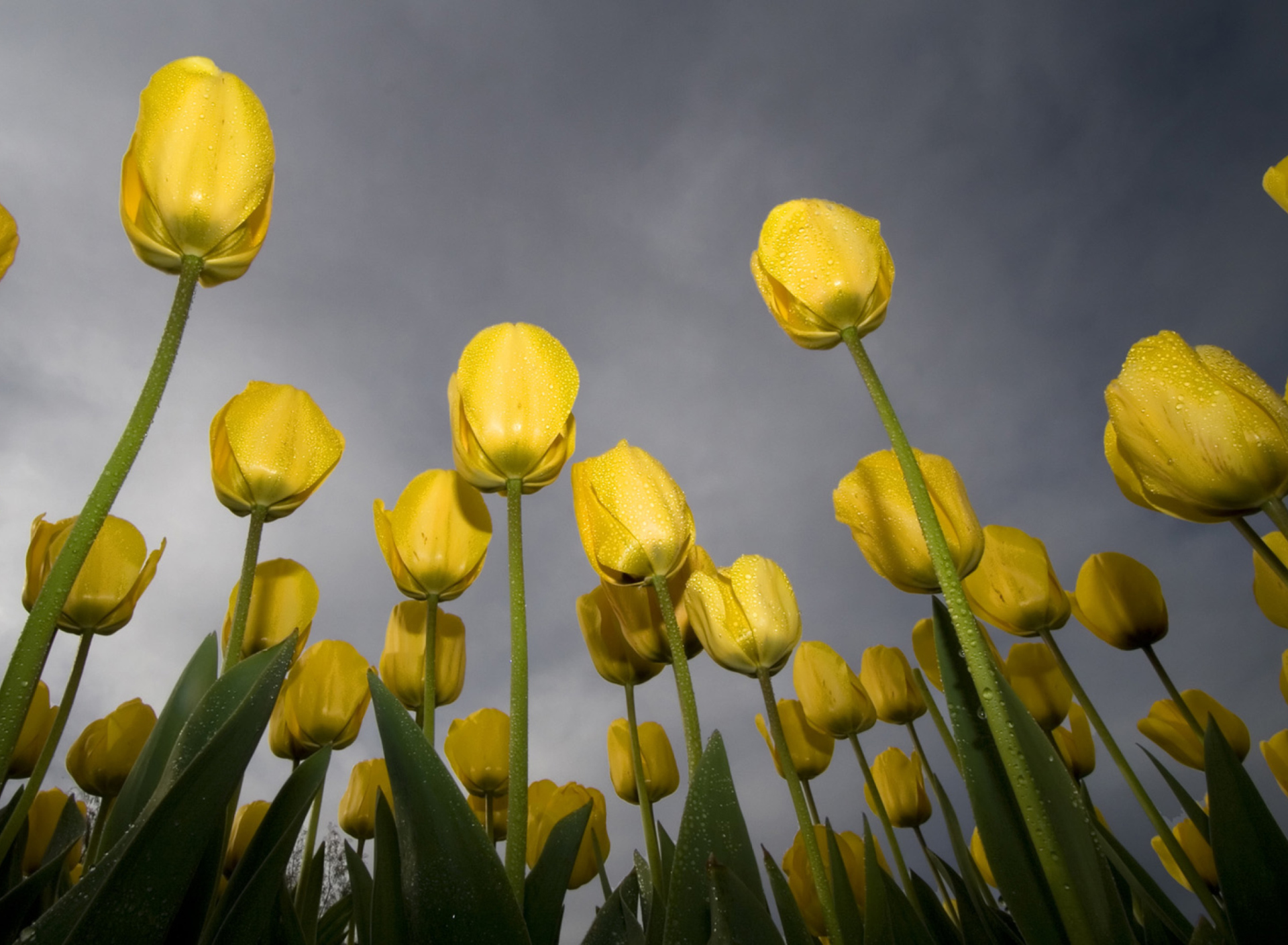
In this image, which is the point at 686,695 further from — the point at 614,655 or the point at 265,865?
the point at 614,655

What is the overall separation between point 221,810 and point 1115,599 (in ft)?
6.04

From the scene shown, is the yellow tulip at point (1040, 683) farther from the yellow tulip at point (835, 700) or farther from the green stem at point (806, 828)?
the green stem at point (806, 828)

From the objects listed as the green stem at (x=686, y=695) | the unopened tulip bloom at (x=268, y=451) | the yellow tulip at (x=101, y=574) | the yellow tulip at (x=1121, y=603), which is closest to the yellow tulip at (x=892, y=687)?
the yellow tulip at (x=1121, y=603)

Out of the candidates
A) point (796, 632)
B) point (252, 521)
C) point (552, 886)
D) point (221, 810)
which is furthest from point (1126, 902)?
point (252, 521)

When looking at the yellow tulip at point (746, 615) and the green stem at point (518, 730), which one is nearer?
the green stem at point (518, 730)

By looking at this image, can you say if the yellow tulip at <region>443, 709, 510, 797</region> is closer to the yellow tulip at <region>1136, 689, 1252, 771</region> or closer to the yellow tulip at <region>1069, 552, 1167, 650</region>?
the yellow tulip at <region>1069, 552, 1167, 650</region>

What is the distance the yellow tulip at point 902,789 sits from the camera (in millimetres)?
2283

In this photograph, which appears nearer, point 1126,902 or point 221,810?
point 221,810

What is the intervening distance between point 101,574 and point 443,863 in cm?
111

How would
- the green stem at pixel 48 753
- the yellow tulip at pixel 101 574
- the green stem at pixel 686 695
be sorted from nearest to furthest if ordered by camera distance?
the green stem at pixel 686 695, the green stem at pixel 48 753, the yellow tulip at pixel 101 574

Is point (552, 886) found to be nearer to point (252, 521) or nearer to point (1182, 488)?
point (252, 521)

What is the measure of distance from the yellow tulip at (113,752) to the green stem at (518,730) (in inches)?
50.5

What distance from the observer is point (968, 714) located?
2.48 feet

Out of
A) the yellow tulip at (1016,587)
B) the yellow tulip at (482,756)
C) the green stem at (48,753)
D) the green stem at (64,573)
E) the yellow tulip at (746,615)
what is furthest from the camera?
the yellow tulip at (482,756)
